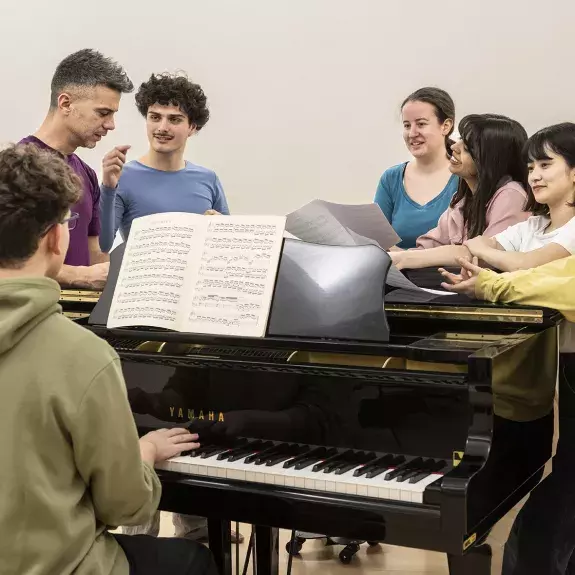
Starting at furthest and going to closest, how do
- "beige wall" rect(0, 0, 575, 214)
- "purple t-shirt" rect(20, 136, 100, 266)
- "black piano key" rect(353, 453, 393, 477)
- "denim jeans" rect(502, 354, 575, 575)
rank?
"beige wall" rect(0, 0, 575, 214), "purple t-shirt" rect(20, 136, 100, 266), "denim jeans" rect(502, 354, 575, 575), "black piano key" rect(353, 453, 393, 477)

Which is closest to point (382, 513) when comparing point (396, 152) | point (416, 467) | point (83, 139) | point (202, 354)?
point (416, 467)

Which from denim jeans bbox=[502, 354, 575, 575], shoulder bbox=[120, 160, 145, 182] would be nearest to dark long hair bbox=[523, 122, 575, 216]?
denim jeans bbox=[502, 354, 575, 575]

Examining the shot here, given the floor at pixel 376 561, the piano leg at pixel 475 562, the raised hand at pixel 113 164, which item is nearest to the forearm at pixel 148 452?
the piano leg at pixel 475 562

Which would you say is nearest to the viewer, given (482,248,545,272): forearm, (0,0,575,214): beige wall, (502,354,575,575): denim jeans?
(502,354,575,575): denim jeans

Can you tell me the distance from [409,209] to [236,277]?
175cm

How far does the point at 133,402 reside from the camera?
81.6 inches

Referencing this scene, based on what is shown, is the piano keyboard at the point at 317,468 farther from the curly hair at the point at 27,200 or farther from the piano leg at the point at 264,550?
the curly hair at the point at 27,200

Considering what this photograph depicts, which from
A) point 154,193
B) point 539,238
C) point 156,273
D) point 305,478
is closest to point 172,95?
point 154,193

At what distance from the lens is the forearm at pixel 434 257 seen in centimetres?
248

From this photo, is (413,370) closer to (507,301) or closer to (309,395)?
(309,395)

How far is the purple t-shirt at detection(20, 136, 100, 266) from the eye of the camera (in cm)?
322

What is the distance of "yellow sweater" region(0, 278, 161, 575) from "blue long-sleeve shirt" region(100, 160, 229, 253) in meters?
2.03

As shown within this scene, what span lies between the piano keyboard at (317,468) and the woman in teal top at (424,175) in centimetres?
186

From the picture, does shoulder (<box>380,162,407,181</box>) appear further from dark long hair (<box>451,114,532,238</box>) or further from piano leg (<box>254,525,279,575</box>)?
piano leg (<box>254,525,279,575</box>)
